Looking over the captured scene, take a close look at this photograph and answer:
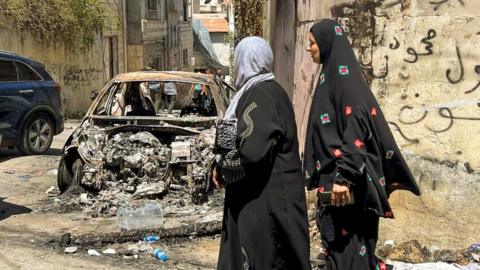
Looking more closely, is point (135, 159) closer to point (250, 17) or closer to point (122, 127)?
point (122, 127)

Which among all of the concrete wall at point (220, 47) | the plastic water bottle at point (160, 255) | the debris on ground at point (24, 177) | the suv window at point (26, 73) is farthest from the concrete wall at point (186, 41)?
the plastic water bottle at point (160, 255)

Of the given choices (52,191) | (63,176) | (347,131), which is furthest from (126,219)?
(347,131)

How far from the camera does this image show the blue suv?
30.9 feet

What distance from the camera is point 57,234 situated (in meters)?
5.95

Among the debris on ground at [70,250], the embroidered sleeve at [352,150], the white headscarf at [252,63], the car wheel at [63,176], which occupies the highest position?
the white headscarf at [252,63]

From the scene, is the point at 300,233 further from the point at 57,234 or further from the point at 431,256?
the point at 57,234

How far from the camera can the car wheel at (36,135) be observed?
988 centimetres

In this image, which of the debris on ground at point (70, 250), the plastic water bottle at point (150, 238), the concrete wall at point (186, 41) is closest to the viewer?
the debris on ground at point (70, 250)

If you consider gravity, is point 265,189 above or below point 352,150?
below

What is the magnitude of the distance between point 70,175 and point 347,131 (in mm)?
4777

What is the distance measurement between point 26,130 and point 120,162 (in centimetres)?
373

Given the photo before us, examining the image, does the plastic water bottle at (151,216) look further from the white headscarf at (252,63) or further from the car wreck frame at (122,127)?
the white headscarf at (252,63)

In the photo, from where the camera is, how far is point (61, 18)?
17.3m

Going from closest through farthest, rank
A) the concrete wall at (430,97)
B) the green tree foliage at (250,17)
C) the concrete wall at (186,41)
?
1. the concrete wall at (430,97)
2. the green tree foliage at (250,17)
3. the concrete wall at (186,41)
